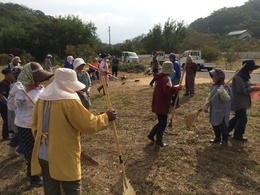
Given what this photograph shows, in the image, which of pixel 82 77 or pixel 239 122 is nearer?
pixel 239 122

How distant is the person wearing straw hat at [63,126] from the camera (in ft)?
7.96

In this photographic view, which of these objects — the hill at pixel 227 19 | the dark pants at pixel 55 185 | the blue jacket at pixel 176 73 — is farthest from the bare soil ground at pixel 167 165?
the hill at pixel 227 19

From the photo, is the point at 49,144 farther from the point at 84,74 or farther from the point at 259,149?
the point at 259,149

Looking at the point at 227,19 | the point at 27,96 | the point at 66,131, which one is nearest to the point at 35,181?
the point at 27,96

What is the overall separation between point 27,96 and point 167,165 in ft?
7.96

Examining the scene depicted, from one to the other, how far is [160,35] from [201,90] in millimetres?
38030

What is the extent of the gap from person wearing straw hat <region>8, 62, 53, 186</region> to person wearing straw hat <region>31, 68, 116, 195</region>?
107 centimetres

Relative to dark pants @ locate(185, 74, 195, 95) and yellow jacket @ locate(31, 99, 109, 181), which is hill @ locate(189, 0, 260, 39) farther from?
yellow jacket @ locate(31, 99, 109, 181)

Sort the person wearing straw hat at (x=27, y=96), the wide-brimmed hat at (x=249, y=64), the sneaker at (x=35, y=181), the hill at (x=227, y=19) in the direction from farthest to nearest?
1. the hill at (x=227, y=19)
2. the wide-brimmed hat at (x=249, y=64)
3. the sneaker at (x=35, y=181)
4. the person wearing straw hat at (x=27, y=96)

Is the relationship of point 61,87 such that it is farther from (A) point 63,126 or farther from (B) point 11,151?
(B) point 11,151

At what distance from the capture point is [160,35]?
4766 centimetres

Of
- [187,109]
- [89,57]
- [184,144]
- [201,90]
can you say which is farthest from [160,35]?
[184,144]

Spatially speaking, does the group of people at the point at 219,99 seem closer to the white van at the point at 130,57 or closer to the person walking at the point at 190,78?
the person walking at the point at 190,78

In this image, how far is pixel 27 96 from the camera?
3639 millimetres
